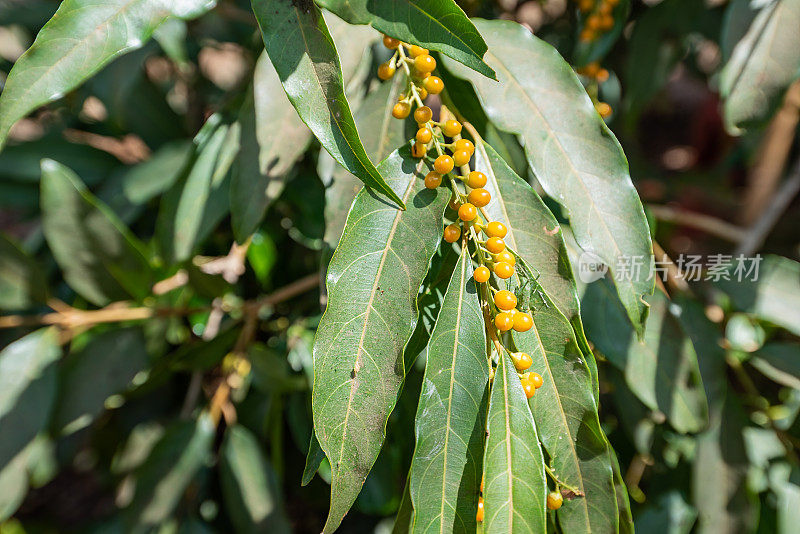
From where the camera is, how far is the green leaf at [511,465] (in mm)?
433

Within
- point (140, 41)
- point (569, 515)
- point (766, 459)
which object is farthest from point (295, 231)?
point (766, 459)

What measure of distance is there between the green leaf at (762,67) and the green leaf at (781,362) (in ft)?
1.14

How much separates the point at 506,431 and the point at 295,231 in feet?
1.74

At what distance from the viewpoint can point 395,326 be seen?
462 mm

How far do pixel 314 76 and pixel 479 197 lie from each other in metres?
0.16

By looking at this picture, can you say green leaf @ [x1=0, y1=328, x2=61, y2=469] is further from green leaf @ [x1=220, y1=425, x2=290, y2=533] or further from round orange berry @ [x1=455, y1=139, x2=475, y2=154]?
round orange berry @ [x1=455, y1=139, x2=475, y2=154]

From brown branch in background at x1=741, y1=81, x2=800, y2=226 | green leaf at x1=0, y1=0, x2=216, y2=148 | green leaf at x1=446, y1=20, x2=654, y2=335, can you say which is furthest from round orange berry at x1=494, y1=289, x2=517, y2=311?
brown branch in background at x1=741, y1=81, x2=800, y2=226

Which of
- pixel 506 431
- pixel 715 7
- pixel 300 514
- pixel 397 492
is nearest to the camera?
pixel 506 431

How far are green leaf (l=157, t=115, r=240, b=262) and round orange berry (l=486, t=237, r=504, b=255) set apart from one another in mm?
394

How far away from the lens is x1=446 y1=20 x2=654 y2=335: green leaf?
20.6 inches

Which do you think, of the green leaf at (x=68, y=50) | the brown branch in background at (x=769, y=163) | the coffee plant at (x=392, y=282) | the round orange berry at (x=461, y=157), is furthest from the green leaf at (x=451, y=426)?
the brown branch in background at (x=769, y=163)

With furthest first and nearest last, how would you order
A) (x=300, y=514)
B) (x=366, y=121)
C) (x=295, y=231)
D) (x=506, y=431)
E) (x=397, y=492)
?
(x=300, y=514) → (x=397, y=492) → (x=295, y=231) → (x=366, y=121) → (x=506, y=431)

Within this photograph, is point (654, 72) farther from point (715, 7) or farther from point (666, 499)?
point (666, 499)

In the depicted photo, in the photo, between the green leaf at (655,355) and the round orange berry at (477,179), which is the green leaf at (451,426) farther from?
the green leaf at (655,355)
